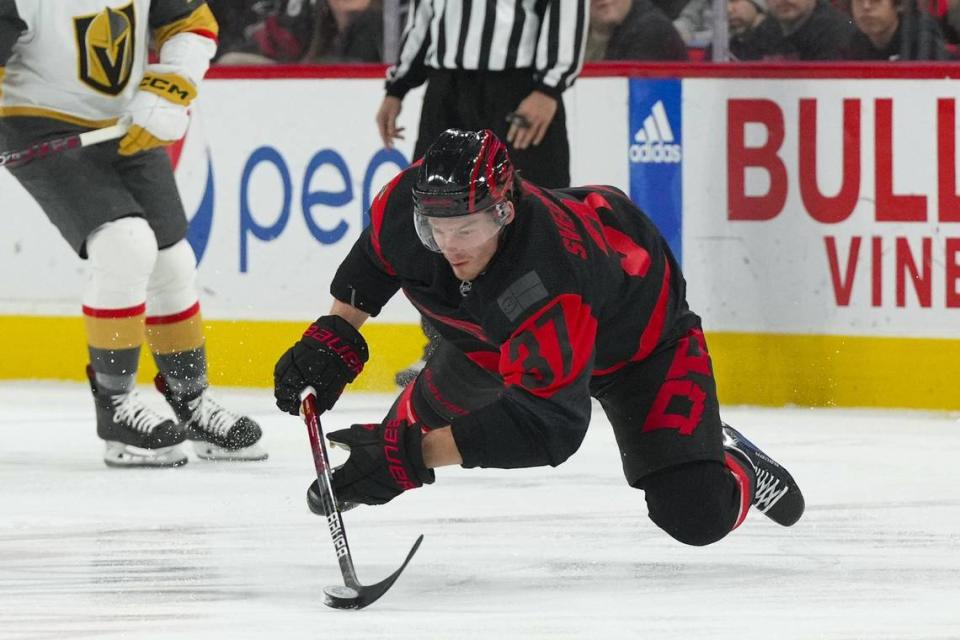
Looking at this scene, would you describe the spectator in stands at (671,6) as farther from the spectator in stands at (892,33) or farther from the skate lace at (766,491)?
the skate lace at (766,491)

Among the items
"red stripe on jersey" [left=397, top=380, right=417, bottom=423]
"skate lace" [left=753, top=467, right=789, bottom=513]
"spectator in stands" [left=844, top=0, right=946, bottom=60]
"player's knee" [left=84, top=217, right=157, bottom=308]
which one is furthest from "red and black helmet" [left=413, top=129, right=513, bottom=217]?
"spectator in stands" [left=844, top=0, right=946, bottom=60]

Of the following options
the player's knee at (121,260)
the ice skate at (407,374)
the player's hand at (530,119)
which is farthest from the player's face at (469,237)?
the ice skate at (407,374)

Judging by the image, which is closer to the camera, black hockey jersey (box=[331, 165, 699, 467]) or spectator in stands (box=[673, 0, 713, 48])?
black hockey jersey (box=[331, 165, 699, 467])

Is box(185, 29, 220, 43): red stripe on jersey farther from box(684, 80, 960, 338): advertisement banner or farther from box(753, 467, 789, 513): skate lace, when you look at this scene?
box(753, 467, 789, 513): skate lace

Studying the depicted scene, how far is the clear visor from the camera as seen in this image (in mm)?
2619

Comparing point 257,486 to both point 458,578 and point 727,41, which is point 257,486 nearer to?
point 458,578

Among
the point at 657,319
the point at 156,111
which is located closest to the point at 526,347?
the point at 657,319

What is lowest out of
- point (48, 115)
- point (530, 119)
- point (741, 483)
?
point (741, 483)

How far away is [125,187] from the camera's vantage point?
4.23m

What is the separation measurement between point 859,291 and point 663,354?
1.96 metres

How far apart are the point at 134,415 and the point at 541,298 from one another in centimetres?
183

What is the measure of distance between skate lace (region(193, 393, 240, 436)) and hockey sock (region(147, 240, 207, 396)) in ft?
0.14

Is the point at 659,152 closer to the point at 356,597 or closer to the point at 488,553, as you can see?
the point at 488,553

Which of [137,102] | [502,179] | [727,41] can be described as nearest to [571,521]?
A: [502,179]
